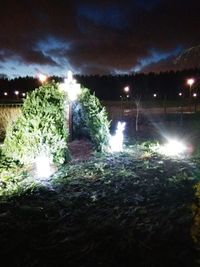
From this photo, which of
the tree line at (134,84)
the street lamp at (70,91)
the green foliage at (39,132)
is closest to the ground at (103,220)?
the green foliage at (39,132)

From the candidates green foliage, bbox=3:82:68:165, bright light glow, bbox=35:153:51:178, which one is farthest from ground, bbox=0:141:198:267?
green foliage, bbox=3:82:68:165

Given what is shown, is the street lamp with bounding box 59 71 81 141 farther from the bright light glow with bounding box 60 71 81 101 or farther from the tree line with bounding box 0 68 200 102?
the tree line with bounding box 0 68 200 102

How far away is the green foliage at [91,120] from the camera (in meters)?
12.8

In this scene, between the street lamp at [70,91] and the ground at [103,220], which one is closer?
the ground at [103,220]

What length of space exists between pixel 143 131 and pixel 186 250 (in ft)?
60.7

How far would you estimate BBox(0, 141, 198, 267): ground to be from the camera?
4938mm

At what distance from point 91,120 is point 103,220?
694 cm

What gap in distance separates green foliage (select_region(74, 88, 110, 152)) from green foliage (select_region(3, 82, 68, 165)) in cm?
198

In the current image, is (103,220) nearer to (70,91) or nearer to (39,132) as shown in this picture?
(39,132)

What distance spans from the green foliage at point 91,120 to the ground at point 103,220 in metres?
3.06

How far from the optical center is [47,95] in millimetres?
10883

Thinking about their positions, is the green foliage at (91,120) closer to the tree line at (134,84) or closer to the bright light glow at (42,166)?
the bright light glow at (42,166)

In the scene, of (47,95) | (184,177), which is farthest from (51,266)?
(47,95)

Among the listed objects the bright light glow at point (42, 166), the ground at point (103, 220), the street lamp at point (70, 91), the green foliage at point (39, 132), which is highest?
the street lamp at point (70, 91)
